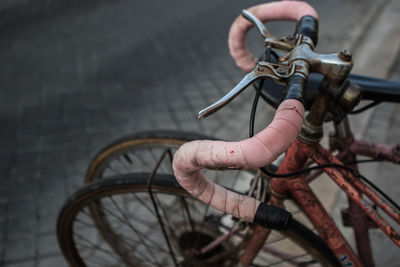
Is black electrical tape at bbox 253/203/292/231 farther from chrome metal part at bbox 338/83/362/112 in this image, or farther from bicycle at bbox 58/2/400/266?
chrome metal part at bbox 338/83/362/112

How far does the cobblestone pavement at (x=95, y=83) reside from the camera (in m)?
2.99

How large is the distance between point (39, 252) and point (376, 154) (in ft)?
7.21

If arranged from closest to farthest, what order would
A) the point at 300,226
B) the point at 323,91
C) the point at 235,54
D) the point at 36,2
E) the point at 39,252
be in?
the point at 323,91 < the point at 300,226 < the point at 235,54 < the point at 39,252 < the point at 36,2

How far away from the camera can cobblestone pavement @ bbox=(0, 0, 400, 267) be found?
2.99 m

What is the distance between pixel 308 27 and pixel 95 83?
3131mm

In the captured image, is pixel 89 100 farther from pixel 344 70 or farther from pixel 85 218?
pixel 344 70

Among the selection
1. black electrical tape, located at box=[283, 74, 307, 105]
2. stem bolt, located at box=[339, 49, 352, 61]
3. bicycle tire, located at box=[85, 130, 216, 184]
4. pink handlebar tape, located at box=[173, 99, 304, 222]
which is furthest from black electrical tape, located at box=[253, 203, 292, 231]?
bicycle tire, located at box=[85, 130, 216, 184]

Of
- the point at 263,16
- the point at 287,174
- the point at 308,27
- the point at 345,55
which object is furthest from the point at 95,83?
the point at 345,55

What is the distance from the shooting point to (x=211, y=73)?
425 cm

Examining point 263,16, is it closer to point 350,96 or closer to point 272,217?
point 350,96

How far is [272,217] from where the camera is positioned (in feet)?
3.67

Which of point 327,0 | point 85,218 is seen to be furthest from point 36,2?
point 327,0

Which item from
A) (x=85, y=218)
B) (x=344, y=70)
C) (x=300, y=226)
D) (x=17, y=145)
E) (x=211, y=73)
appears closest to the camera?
(x=344, y=70)

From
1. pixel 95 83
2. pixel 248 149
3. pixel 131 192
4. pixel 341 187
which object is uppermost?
pixel 248 149
